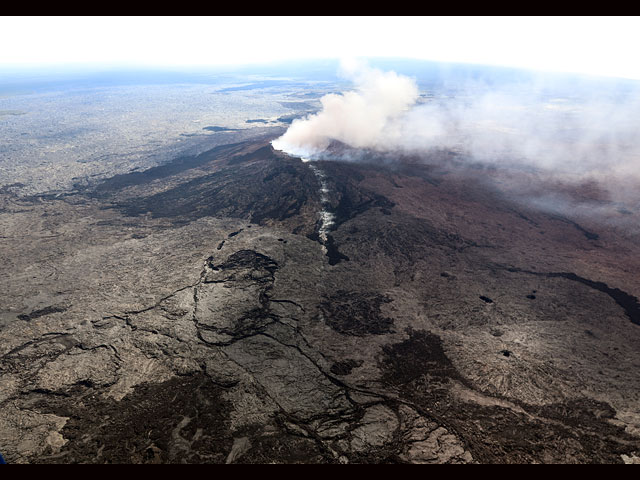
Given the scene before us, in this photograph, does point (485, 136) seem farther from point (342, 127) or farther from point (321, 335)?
point (321, 335)

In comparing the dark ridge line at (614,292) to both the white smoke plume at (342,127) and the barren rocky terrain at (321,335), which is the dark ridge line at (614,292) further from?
the white smoke plume at (342,127)

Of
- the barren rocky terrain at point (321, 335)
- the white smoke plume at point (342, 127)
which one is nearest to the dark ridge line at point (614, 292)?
the barren rocky terrain at point (321, 335)

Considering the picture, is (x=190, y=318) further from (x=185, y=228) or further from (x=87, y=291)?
(x=185, y=228)

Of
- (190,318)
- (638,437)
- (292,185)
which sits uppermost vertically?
(292,185)

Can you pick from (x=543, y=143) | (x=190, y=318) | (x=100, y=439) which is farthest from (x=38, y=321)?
(x=543, y=143)

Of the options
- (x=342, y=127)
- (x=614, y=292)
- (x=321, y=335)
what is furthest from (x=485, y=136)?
(x=321, y=335)

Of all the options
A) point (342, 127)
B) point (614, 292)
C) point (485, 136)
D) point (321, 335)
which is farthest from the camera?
point (485, 136)

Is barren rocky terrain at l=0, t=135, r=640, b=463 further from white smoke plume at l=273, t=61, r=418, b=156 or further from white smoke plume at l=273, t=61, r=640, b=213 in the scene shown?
white smoke plume at l=273, t=61, r=418, b=156

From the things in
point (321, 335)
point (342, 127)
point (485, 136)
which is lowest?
point (321, 335)

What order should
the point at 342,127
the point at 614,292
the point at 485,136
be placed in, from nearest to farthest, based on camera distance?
the point at 614,292
the point at 342,127
the point at 485,136
